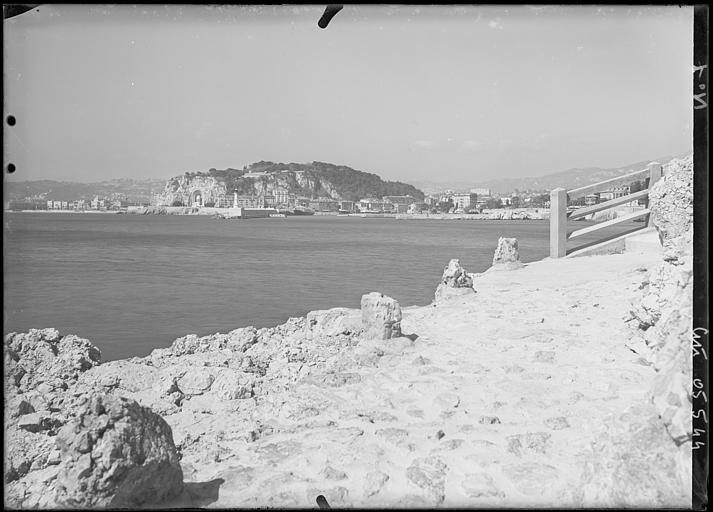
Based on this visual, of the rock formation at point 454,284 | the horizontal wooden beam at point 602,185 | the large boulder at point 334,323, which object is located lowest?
the large boulder at point 334,323

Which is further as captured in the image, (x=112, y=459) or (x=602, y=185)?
(x=602, y=185)

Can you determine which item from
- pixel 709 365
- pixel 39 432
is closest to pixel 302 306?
pixel 39 432

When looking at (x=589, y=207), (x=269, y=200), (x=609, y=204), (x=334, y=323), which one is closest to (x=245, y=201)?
(x=269, y=200)

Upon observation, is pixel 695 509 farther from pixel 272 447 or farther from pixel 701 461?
pixel 272 447

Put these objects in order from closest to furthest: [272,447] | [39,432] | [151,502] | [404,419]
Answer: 1. [151,502]
2. [272,447]
3. [404,419]
4. [39,432]

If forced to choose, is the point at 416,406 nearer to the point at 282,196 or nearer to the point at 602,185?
the point at 602,185

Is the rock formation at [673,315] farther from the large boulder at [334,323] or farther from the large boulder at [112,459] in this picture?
the large boulder at [334,323]

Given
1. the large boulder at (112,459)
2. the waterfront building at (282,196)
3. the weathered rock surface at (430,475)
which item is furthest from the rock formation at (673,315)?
the waterfront building at (282,196)
